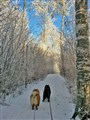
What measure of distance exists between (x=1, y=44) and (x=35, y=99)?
148 inches

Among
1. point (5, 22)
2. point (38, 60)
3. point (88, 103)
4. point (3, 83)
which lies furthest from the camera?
point (38, 60)

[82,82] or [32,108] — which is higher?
[82,82]

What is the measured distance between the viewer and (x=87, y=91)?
979cm

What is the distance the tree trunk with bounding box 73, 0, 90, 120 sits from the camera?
32.1 ft

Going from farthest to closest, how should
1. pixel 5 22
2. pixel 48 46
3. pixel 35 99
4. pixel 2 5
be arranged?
pixel 48 46 < pixel 5 22 < pixel 35 99 < pixel 2 5

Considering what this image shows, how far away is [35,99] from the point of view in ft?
48.3

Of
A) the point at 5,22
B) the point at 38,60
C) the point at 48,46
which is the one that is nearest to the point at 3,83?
the point at 5,22

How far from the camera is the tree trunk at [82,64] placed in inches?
385

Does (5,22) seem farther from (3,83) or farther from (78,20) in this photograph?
(78,20)

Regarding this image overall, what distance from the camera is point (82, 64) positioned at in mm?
9945

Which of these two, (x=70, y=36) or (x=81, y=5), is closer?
(x=81, y=5)

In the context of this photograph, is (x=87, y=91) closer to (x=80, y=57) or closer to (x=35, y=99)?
(x=80, y=57)

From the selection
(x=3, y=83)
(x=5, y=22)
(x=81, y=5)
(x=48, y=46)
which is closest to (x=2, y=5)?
(x=5, y=22)

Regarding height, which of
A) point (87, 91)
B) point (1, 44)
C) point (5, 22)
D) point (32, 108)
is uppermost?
point (5, 22)
